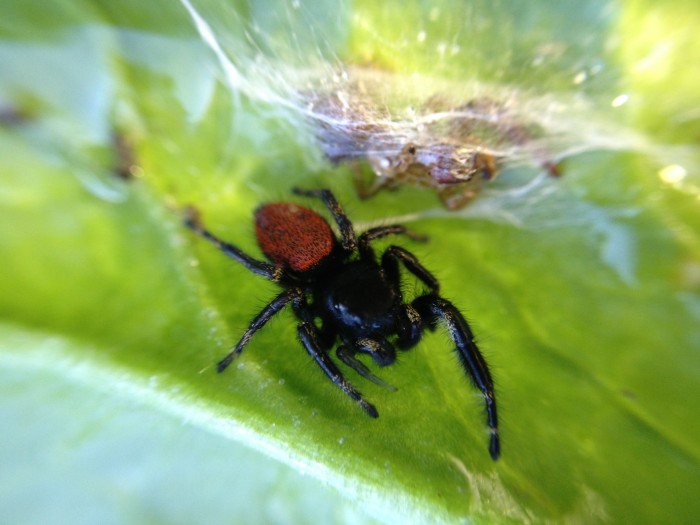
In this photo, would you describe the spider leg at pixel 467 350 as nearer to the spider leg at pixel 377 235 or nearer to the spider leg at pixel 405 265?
the spider leg at pixel 405 265

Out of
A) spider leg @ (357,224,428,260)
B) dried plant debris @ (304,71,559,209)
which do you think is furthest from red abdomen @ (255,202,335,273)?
dried plant debris @ (304,71,559,209)

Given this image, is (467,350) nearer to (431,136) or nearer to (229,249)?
(431,136)

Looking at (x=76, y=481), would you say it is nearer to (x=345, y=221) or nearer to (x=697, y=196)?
(x=345, y=221)

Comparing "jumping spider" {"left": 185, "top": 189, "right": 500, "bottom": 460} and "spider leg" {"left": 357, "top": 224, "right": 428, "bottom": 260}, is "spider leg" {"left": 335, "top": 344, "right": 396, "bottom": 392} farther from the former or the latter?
"spider leg" {"left": 357, "top": 224, "right": 428, "bottom": 260}

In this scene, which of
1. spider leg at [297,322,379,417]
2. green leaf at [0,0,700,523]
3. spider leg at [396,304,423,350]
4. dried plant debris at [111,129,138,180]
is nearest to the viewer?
green leaf at [0,0,700,523]

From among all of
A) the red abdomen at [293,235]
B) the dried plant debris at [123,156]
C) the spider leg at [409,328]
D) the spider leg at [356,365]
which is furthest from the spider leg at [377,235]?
the dried plant debris at [123,156]
